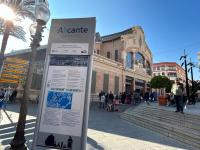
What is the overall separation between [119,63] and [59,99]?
26.5 m

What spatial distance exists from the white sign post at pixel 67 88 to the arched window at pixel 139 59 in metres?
32.6

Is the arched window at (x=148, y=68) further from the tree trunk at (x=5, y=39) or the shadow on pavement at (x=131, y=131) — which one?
the tree trunk at (x=5, y=39)

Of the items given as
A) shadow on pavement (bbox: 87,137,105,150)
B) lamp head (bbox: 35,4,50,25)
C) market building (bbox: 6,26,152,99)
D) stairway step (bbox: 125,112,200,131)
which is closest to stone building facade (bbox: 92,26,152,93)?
market building (bbox: 6,26,152,99)

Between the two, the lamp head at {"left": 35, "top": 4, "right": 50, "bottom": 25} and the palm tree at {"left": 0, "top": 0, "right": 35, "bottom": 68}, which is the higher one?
the palm tree at {"left": 0, "top": 0, "right": 35, "bottom": 68}

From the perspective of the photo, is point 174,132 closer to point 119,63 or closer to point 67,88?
point 67,88

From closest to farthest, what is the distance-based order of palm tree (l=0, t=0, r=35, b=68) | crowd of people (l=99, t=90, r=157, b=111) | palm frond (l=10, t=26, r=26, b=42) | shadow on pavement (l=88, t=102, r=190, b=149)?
shadow on pavement (l=88, t=102, r=190, b=149), palm tree (l=0, t=0, r=35, b=68), palm frond (l=10, t=26, r=26, b=42), crowd of people (l=99, t=90, r=157, b=111)

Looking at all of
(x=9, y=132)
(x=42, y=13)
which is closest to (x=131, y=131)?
(x=9, y=132)

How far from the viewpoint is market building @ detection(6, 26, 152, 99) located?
2420 cm

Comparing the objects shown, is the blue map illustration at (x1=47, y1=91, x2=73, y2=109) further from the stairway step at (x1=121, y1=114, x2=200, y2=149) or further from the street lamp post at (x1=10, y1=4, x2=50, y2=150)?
the stairway step at (x1=121, y1=114, x2=200, y2=149)

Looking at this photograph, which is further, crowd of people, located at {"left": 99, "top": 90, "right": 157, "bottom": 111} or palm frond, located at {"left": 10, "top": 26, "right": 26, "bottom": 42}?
crowd of people, located at {"left": 99, "top": 90, "right": 157, "bottom": 111}

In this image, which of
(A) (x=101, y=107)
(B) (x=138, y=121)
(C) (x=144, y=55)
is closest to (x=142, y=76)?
(C) (x=144, y=55)

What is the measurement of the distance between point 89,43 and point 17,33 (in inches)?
418

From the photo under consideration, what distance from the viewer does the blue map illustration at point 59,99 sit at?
134 inches

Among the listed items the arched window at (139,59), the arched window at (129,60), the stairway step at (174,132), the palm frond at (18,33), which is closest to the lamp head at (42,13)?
the stairway step at (174,132)
